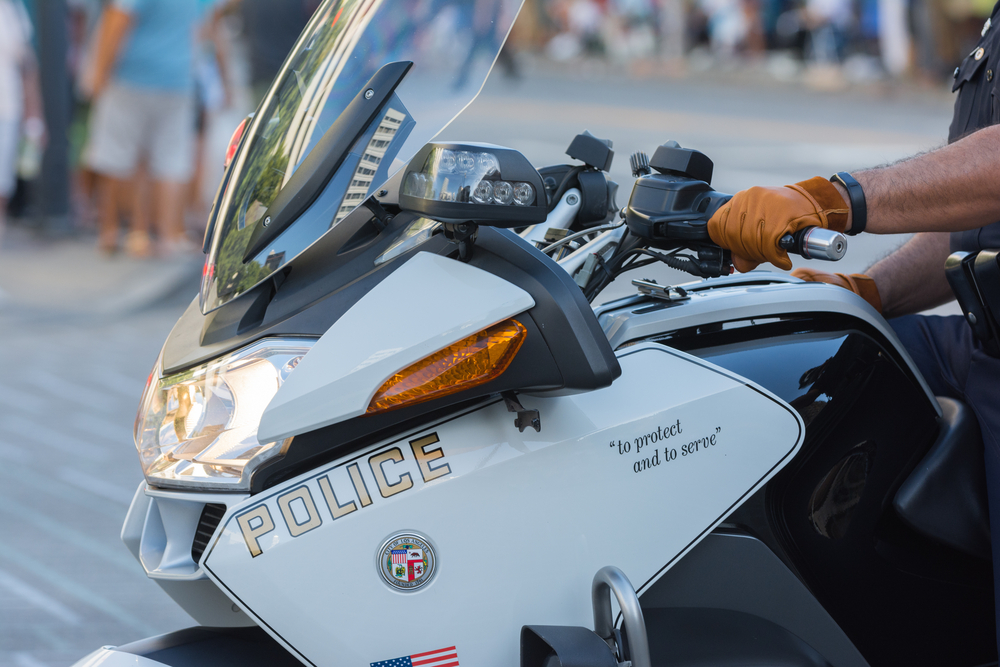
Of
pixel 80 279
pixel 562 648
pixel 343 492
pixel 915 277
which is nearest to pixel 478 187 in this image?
pixel 343 492

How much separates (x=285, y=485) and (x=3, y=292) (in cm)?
636

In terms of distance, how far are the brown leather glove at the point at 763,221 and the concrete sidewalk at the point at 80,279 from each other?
5584mm

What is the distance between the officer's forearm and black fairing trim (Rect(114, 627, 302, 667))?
46.2 inches

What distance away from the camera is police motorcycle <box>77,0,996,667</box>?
139 cm

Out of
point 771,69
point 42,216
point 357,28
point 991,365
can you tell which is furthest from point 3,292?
point 771,69

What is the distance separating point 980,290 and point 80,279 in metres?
6.71

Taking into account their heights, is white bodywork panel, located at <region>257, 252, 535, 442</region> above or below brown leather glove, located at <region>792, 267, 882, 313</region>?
above

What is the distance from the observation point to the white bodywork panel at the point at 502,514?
1.42 m

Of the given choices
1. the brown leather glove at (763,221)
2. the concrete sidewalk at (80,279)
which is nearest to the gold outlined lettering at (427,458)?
the brown leather glove at (763,221)

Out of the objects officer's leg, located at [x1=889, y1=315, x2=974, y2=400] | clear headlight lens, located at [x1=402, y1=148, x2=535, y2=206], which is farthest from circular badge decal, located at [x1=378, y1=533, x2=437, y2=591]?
officer's leg, located at [x1=889, y1=315, x2=974, y2=400]

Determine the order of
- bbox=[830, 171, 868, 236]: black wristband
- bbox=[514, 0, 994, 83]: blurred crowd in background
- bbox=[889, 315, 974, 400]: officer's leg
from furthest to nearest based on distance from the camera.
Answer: bbox=[514, 0, 994, 83]: blurred crowd in background
bbox=[889, 315, 974, 400]: officer's leg
bbox=[830, 171, 868, 236]: black wristband

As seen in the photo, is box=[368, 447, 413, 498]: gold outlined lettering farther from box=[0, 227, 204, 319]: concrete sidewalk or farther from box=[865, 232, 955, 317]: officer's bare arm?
box=[0, 227, 204, 319]: concrete sidewalk

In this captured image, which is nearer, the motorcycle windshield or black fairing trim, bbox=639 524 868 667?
the motorcycle windshield

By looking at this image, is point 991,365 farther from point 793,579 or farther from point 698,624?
point 698,624
